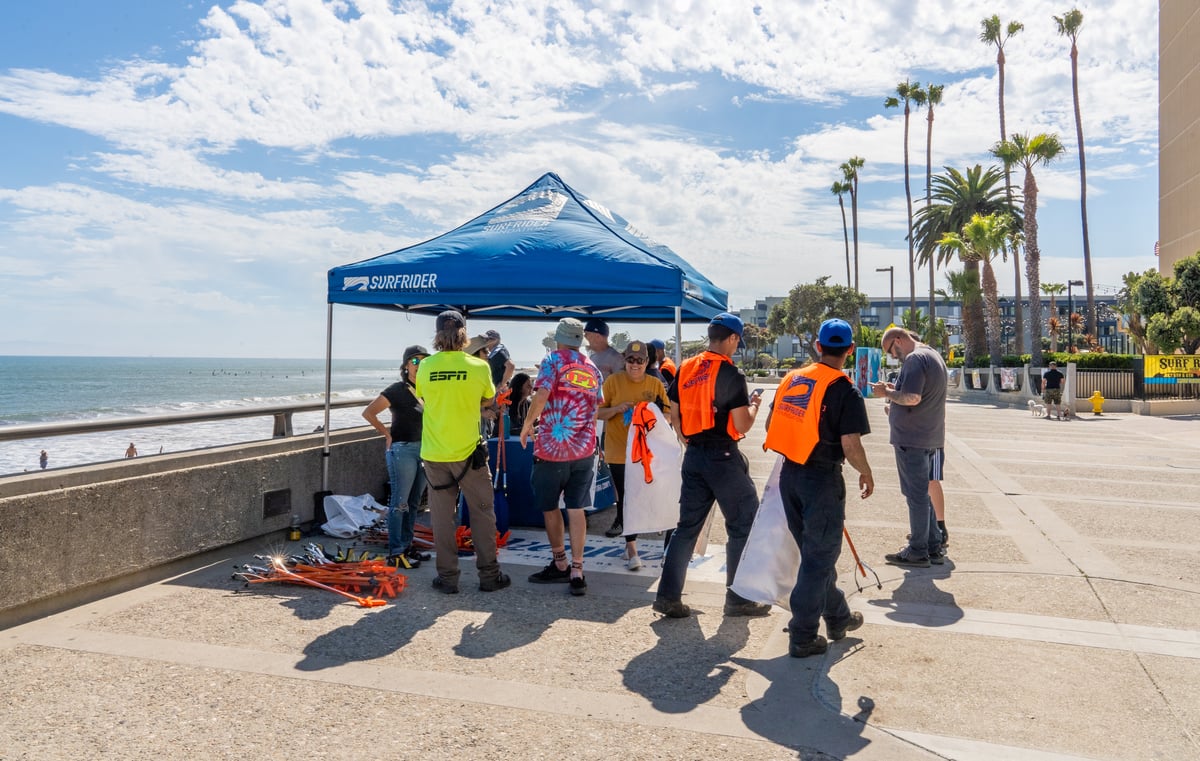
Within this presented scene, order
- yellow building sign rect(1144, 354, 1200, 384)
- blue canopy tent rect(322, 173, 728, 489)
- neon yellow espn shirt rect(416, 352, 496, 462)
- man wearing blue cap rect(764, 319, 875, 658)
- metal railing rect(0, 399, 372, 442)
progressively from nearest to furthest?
man wearing blue cap rect(764, 319, 875, 658) → metal railing rect(0, 399, 372, 442) → neon yellow espn shirt rect(416, 352, 496, 462) → blue canopy tent rect(322, 173, 728, 489) → yellow building sign rect(1144, 354, 1200, 384)

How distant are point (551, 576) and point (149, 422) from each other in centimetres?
327

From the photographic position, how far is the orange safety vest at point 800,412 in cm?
442

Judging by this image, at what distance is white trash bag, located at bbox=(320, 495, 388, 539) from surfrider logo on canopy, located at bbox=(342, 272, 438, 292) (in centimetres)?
190

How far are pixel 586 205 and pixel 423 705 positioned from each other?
230 inches

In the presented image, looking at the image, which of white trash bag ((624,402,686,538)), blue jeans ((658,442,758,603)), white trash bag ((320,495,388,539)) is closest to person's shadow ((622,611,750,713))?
blue jeans ((658,442,758,603))

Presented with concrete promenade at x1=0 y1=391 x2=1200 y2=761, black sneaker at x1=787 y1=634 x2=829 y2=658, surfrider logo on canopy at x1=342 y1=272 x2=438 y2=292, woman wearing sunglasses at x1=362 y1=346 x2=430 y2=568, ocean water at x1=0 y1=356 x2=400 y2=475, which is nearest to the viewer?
concrete promenade at x1=0 y1=391 x2=1200 y2=761

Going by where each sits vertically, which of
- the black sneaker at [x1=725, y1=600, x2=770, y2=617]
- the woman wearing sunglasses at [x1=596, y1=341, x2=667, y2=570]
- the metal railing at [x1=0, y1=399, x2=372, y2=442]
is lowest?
the black sneaker at [x1=725, y1=600, x2=770, y2=617]

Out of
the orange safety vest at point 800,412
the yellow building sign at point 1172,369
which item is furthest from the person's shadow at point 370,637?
the yellow building sign at point 1172,369

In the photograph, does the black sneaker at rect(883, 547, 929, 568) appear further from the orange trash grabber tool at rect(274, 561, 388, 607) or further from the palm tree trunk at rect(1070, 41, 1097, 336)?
the palm tree trunk at rect(1070, 41, 1097, 336)

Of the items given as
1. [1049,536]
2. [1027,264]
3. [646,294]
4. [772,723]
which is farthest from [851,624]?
[1027,264]

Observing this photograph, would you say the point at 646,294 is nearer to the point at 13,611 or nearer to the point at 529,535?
the point at 529,535

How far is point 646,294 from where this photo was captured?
709 centimetres

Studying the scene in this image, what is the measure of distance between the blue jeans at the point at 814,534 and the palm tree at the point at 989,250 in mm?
37972

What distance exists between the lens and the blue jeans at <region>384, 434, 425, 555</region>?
6.59 metres
